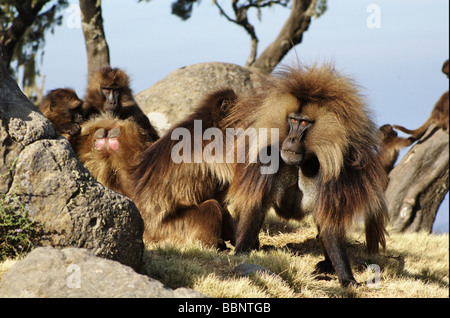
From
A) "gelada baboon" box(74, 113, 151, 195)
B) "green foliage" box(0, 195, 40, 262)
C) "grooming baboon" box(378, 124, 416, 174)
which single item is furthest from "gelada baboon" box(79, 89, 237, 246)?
"grooming baboon" box(378, 124, 416, 174)

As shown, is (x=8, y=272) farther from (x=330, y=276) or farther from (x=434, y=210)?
(x=434, y=210)

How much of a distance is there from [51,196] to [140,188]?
6.28 ft

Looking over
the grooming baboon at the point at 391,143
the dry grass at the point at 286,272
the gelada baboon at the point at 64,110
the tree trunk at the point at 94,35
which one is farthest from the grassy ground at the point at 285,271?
the tree trunk at the point at 94,35

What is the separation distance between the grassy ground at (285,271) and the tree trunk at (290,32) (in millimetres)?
6870

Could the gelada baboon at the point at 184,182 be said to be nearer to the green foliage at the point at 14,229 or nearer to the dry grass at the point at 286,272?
the dry grass at the point at 286,272

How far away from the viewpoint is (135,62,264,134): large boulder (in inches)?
343

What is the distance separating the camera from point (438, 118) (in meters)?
9.80

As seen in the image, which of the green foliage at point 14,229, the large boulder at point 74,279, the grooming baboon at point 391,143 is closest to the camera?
the large boulder at point 74,279

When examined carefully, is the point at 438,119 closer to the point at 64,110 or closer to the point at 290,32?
the point at 290,32

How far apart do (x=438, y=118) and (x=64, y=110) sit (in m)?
6.41

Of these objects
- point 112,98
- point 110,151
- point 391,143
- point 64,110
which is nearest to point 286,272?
point 110,151

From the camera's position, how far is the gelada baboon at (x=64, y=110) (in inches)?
241
